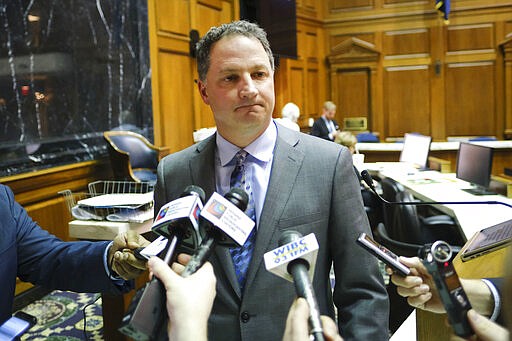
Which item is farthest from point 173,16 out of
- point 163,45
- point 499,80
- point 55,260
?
point 499,80

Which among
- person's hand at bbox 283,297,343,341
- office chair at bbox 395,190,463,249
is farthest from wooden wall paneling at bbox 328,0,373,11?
person's hand at bbox 283,297,343,341

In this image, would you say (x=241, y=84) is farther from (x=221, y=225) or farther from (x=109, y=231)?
(x=109, y=231)

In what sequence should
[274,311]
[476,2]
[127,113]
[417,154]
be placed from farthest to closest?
[476,2], [417,154], [127,113], [274,311]

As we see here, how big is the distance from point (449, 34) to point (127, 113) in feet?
20.9

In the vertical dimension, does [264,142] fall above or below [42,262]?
above

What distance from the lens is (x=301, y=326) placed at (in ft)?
1.98

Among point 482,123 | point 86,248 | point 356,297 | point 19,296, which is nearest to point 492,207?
point 356,297

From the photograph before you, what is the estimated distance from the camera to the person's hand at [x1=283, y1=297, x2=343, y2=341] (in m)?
0.60

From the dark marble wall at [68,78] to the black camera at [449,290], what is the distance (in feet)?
12.1

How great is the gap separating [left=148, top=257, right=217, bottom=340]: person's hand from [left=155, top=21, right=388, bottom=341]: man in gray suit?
0.59 meters

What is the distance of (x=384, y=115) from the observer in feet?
31.3

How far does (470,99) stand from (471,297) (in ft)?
28.5

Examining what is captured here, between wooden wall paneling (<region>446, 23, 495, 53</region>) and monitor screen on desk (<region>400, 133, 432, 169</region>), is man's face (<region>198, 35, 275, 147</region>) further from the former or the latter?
wooden wall paneling (<region>446, 23, 495, 53</region>)

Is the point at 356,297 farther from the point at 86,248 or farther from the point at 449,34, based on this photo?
the point at 449,34
